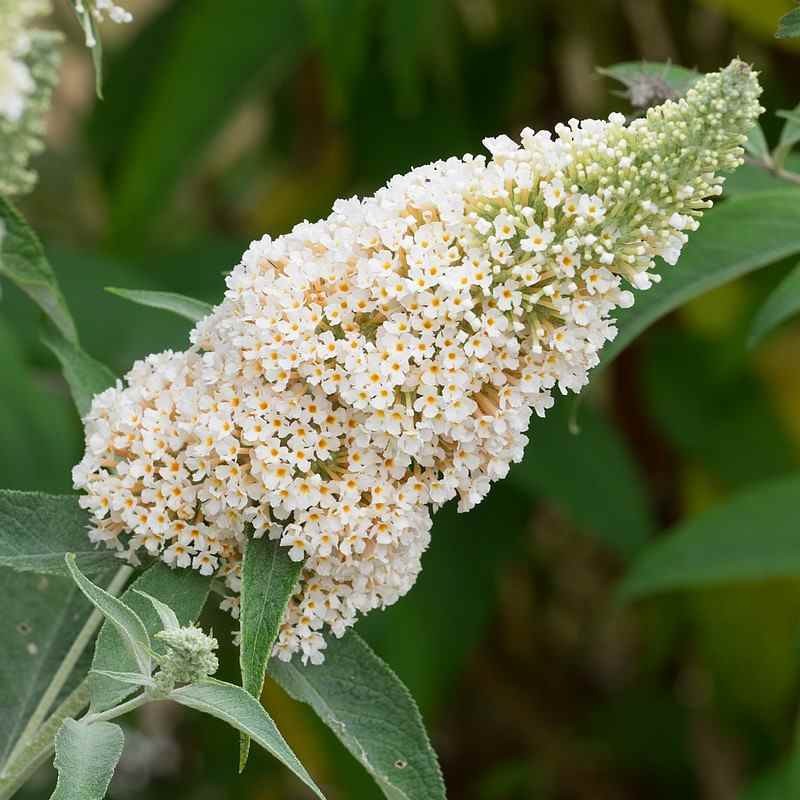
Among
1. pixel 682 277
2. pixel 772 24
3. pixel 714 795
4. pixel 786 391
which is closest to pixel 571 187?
pixel 682 277

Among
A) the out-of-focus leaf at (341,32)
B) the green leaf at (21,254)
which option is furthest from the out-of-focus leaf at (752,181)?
the out-of-focus leaf at (341,32)

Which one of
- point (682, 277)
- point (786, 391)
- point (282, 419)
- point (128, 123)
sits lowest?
point (786, 391)

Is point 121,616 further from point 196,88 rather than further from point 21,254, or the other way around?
point 196,88

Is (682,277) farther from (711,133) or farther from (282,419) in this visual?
(282,419)

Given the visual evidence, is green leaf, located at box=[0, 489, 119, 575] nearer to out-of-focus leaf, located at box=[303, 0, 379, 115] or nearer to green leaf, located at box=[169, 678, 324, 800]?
green leaf, located at box=[169, 678, 324, 800]

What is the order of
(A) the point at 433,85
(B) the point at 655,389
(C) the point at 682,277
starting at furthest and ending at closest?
(A) the point at 433,85 → (B) the point at 655,389 → (C) the point at 682,277

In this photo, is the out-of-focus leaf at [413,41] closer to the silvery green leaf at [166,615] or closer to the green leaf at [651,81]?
the green leaf at [651,81]

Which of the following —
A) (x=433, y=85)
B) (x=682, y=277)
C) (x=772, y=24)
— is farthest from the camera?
(x=433, y=85)
